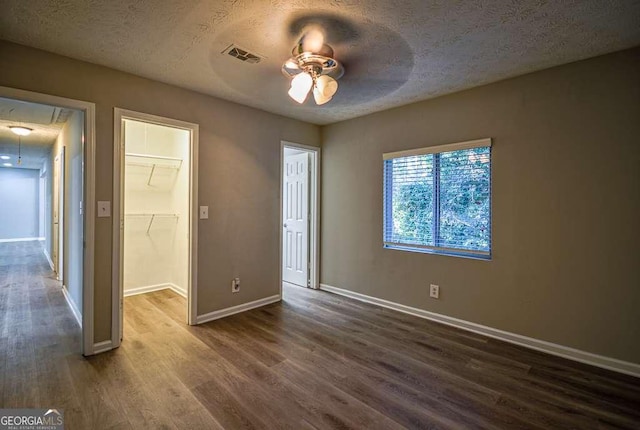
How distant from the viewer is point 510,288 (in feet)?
9.33

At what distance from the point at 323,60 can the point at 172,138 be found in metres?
3.03

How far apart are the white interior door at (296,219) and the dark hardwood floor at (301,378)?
1.44 m

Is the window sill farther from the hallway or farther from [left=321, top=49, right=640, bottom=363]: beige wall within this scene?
the hallway

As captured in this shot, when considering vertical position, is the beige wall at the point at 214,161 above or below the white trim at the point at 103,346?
above

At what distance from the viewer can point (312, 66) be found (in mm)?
2209

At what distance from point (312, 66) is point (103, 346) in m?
2.77

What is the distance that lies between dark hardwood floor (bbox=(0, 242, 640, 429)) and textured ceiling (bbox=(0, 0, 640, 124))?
2.35m

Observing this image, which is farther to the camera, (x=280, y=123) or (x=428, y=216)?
(x=280, y=123)

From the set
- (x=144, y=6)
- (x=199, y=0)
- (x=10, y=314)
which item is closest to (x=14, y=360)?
(x=10, y=314)

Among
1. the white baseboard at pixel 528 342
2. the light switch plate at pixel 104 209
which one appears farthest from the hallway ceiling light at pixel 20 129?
the white baseboard at pixel 528 342

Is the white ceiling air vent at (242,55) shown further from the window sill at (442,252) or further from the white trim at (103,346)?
the white trim at (103,346)

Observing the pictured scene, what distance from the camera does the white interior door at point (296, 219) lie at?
15.2ft

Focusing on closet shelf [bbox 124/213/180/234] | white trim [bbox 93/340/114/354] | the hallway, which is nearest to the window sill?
white trim [bbox 93/340/114/354]

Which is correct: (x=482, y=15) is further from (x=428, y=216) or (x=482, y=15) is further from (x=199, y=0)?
(x=428, y=216)
